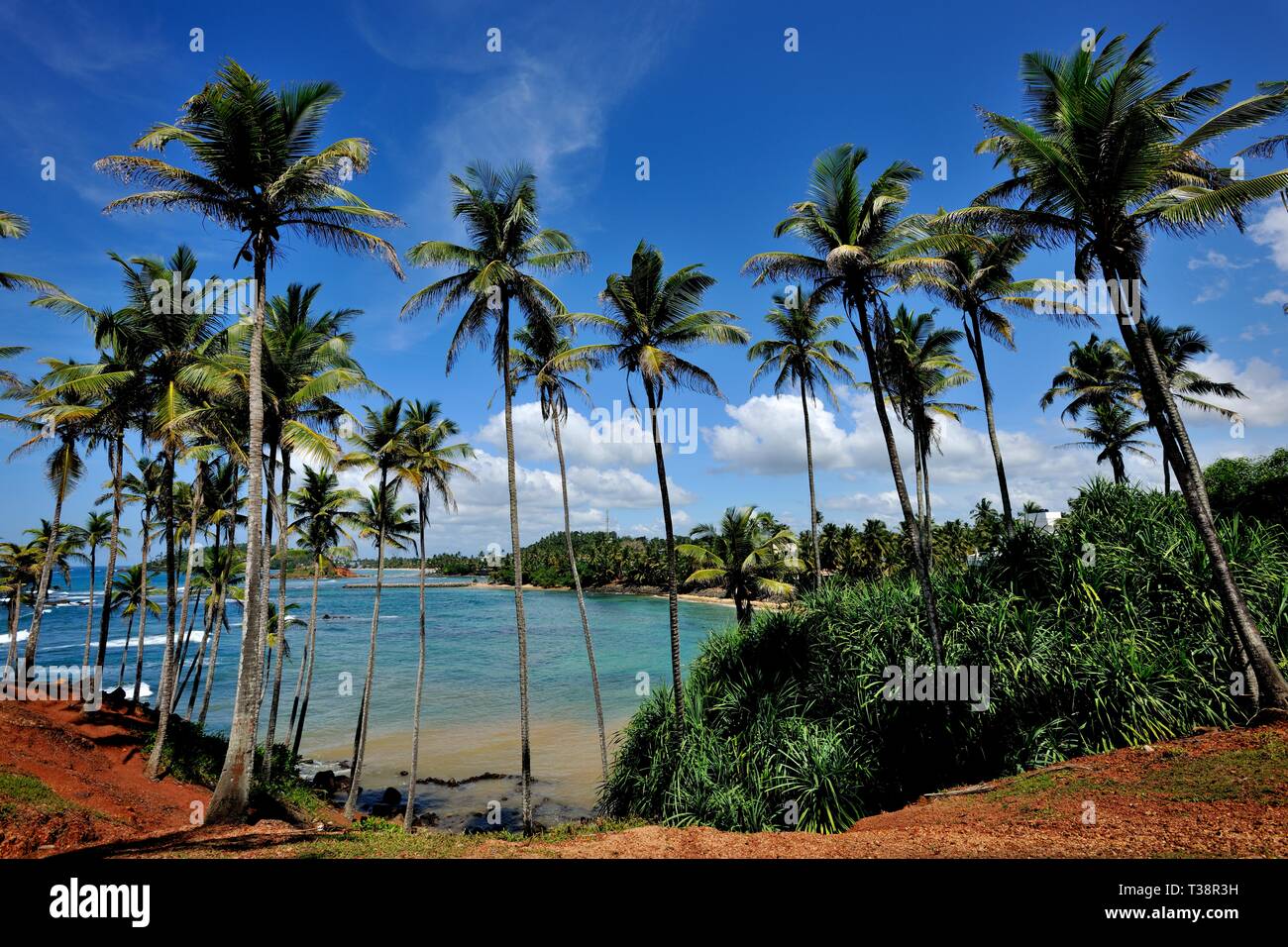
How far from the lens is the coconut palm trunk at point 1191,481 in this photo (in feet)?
32.9

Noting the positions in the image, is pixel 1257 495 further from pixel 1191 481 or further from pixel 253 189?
pixel 253 189

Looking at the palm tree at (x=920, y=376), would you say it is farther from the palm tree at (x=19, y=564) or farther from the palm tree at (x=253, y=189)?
A: the palm tree at (x=19, y=564)

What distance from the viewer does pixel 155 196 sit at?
1128 cm

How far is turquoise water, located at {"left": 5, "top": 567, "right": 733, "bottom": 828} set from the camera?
24.5 metres

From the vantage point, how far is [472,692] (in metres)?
41.4

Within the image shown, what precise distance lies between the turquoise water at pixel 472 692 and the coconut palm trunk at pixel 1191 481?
11.2 m

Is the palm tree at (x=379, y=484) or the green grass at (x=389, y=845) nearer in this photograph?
the green grass at (x=389, y=845)

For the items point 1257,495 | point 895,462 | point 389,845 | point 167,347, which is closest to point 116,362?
point 167,347

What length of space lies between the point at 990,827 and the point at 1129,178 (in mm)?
12018

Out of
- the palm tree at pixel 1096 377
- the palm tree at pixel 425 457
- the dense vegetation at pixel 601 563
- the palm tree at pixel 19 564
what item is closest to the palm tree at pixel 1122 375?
the palm tree at pixel 1096 377

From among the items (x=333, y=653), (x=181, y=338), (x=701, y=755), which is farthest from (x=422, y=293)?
(x=333, y=653)
